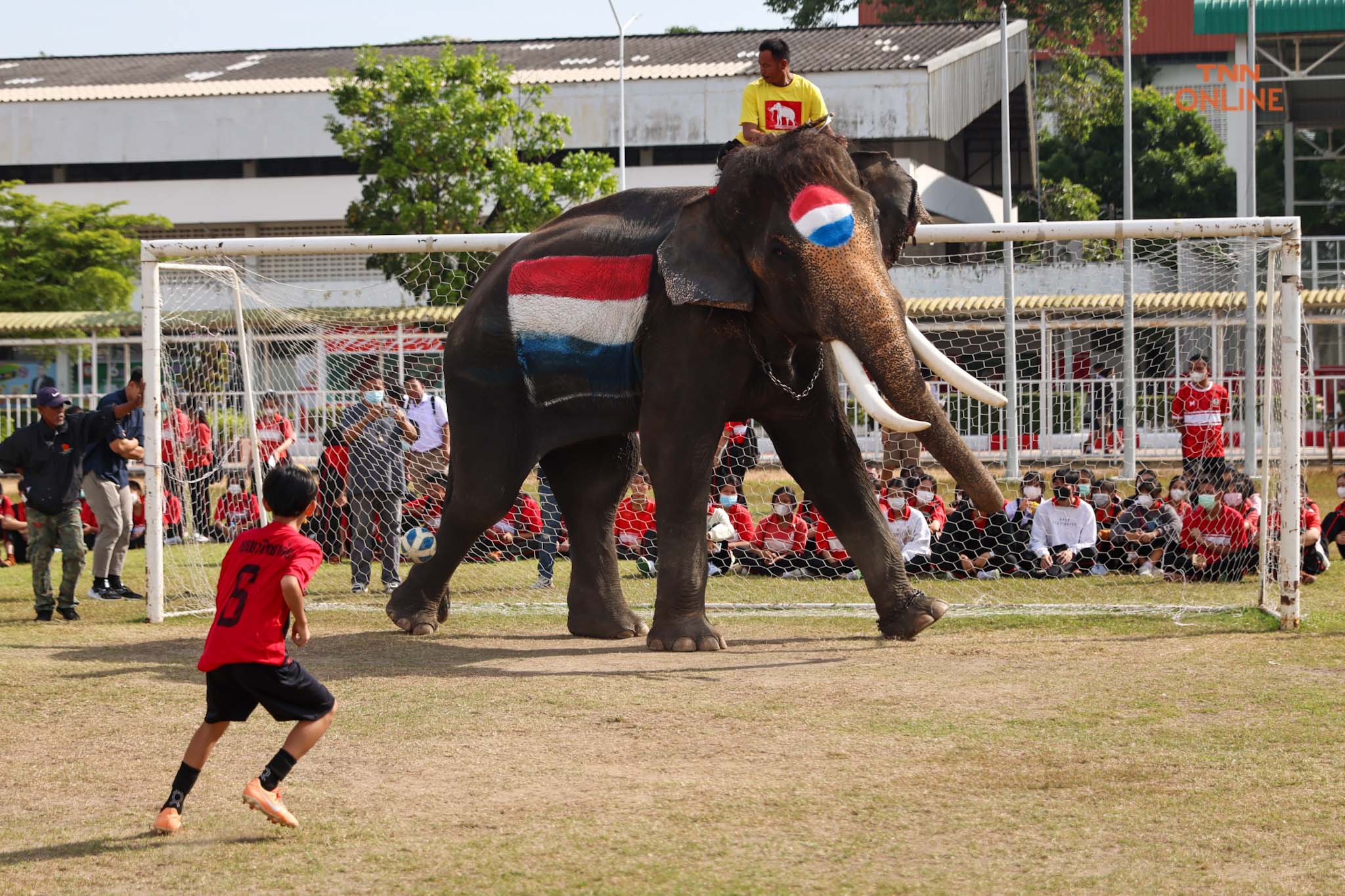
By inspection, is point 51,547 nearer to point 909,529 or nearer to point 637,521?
point 637,521

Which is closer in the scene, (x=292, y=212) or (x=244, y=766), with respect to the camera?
(x=244, y=766)

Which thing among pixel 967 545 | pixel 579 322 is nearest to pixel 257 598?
pixel 579 322

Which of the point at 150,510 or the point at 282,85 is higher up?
the point at 282,85

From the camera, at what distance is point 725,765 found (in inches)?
269

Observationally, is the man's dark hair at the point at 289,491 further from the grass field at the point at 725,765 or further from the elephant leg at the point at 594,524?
the elephant leg at the point at 594,524

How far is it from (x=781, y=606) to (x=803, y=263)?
3974 mm

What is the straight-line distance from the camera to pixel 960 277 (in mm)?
26625

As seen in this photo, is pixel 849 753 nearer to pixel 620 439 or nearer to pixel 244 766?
pixel 244 766

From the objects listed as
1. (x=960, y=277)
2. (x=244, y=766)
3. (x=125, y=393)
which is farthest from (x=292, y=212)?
(x=244, y=766)

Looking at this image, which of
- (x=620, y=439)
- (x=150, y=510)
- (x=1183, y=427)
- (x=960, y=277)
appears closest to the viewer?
(x=620, y=439)

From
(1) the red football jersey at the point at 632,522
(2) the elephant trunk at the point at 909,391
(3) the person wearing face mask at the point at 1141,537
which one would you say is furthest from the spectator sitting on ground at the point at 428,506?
(2) the elephant trunk at the point at 909,391

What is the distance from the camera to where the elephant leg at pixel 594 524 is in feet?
35.1

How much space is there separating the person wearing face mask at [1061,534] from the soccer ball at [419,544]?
504cm

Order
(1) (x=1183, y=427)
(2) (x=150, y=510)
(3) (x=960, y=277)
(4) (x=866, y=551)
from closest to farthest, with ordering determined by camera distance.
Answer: (4) (x=866, y=551)
(2) (x=150, y=510)
(1) (x=1183, y=427)
(3) (x=960, y=277)
